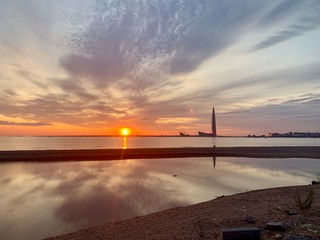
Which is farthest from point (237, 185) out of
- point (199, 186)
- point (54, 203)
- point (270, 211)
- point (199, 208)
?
point (54, 203)

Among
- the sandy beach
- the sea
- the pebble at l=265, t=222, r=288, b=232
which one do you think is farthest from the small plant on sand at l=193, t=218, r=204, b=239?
the sea

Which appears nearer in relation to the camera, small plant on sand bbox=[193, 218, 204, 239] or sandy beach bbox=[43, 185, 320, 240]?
small plant on sand bbox=[193, 218, 204, 239]

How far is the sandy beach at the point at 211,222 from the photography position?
8.38 meters

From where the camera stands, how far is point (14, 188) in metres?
22.3

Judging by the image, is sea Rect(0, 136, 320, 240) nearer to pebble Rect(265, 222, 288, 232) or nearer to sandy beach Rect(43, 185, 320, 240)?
sandy beach Rect(43, 185, 320, 240)

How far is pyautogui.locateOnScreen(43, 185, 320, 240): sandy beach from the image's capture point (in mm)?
8377

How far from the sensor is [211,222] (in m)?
9.80

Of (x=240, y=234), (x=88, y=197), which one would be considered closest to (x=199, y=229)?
(x=240, y=234)

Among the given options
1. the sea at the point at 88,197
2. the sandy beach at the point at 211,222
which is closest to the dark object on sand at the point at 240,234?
the sandy beach at the point at 211,222

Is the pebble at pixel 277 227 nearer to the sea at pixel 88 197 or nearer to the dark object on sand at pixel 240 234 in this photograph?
the dark object on sand at pixel 240 234

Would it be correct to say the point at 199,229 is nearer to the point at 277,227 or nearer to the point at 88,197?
the point at 277,227

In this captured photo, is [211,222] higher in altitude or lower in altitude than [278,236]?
lower

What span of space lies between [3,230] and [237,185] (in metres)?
17.5

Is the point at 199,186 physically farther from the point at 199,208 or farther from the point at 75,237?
the point at 75,237
